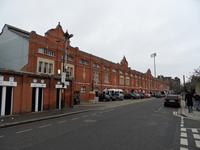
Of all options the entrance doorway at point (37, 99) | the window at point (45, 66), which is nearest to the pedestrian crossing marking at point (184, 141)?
the entrance doorway at point (37, 99)

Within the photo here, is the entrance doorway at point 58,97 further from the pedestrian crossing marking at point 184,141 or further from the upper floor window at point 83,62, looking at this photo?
the upper floor window at point 83,62

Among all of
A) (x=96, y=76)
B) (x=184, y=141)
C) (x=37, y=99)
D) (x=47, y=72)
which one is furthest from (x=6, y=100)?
(x=96, y=76)

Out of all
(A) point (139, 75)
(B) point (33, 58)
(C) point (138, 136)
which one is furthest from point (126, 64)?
(C) point (138, 136)

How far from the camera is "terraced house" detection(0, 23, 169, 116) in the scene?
19.0 m

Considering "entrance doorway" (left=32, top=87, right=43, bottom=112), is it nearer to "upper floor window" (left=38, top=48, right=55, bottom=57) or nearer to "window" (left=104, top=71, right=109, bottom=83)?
"upper floor window" (left=38, top=48, right=55, bottom=57)

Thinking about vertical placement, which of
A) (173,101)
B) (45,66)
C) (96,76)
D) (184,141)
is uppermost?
(45,66)

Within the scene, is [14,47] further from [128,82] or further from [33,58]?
[128,82]

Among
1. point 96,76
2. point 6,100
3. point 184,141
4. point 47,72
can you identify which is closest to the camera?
point 184,141

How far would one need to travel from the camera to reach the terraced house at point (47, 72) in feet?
62.4

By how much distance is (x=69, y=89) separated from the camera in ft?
87.1

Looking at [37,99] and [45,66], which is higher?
[45,66]

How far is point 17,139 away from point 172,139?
6334 mm

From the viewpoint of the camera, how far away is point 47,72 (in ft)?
121

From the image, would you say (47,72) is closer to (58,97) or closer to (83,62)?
(83,62)
